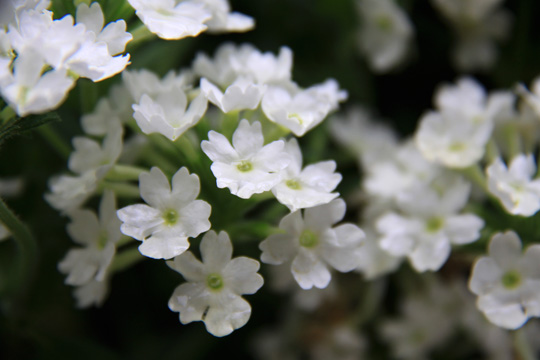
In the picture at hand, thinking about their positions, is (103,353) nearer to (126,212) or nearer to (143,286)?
(143,286)

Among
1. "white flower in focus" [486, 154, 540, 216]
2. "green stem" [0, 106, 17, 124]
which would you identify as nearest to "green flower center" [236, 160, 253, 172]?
"green stem" [0, 106, 17, 124]

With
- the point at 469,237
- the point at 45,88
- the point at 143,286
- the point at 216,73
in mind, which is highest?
the point at 45,88

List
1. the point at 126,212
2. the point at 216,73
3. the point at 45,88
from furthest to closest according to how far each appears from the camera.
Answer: the point at 216,73 < the point at 126,212 < the point at 45,88

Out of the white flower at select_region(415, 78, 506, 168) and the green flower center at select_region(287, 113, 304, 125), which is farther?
the white flower at select_region(415, 78, 506, 168)

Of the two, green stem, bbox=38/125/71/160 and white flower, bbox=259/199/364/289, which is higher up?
white flower, bbox=259/199/364/289

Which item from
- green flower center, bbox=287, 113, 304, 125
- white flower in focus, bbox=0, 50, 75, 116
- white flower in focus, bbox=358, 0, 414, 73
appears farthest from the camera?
white flower in focus, bbox=358, 0, 414, 73

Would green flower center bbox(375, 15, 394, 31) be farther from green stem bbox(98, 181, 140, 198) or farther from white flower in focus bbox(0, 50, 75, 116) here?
white flower in focus bbox(0, 50, 75, 116)

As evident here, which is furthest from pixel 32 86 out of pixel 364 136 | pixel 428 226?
pixel 364 136

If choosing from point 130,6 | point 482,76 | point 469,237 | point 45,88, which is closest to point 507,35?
point 482,76
